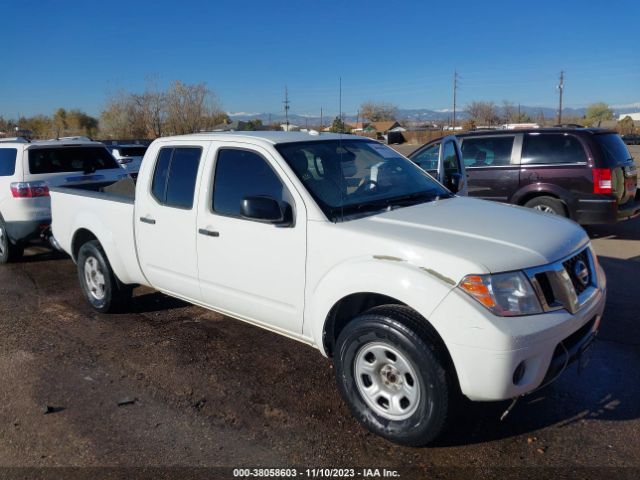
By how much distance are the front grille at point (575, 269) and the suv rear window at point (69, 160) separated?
722 cm

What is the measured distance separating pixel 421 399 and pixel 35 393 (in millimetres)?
2866

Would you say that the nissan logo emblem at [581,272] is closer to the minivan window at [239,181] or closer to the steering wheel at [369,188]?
the steering wheel at [369,188]

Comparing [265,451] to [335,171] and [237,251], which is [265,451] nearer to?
[237,251]

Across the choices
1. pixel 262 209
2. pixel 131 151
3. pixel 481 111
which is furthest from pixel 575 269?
pixel 481 111

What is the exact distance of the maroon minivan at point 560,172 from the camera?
8242mm

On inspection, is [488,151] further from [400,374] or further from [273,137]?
[400,374]

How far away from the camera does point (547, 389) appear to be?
13.0 feet

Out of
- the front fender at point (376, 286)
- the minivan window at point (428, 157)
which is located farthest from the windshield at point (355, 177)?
the minivan window at point (428, 157)

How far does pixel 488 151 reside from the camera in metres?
9.41

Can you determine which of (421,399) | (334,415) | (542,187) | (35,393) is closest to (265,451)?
(334,415)

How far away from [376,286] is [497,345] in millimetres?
747

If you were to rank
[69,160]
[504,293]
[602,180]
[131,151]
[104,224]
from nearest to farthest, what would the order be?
[504,293] < [104,224] < [602,180] < [69,160] < [131,151]

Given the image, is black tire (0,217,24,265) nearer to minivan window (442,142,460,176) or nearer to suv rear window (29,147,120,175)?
suv rear window (29,147,120,175)

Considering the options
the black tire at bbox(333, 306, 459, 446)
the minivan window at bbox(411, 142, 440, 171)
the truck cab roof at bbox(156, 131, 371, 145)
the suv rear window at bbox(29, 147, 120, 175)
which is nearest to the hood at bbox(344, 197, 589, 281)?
the black tire at bbox(333, 306, 459, 446)
